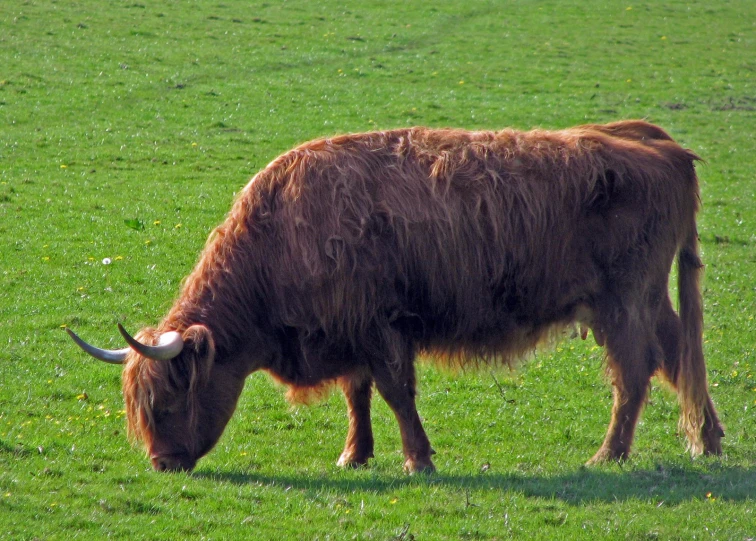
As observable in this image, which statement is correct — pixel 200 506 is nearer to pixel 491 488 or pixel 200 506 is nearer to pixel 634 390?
pixel 491 488

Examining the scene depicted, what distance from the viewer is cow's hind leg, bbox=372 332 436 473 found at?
23.4 feet

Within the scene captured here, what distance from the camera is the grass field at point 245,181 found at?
593cm

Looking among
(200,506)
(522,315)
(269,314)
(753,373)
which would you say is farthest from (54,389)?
(753,373)

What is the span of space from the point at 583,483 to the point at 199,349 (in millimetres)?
2805

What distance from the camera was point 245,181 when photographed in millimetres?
16453

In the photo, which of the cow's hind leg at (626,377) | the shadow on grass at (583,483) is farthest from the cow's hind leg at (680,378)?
the shadow on grass at (583,483)

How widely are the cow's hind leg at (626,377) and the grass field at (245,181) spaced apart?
0.34 m

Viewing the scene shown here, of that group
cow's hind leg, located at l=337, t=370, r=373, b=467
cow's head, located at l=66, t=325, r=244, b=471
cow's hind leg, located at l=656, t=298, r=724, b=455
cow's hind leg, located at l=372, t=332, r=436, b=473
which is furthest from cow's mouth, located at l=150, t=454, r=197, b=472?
cow's hind leg, located at l=656, t=298, r=724, b=455

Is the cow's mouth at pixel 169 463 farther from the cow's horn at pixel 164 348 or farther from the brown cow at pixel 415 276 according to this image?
the cow's horn at pixel 164 348

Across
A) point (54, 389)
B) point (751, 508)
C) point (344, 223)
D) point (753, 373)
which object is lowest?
point (753, 373)

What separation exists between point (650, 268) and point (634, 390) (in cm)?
94

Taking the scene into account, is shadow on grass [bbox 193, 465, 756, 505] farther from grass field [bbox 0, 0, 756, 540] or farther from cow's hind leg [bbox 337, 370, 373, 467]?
cow's hind leg [bbox 337, 370, 373, 467]

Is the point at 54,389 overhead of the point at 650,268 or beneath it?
beneath

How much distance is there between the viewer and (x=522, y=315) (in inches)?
296
